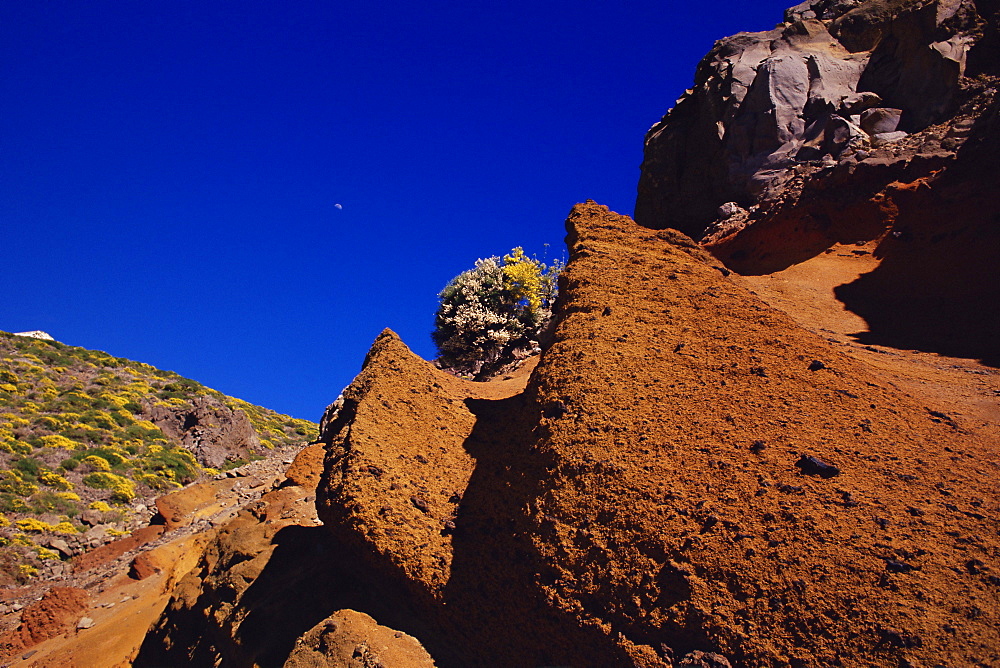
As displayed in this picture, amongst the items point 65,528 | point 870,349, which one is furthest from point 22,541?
point 870,349

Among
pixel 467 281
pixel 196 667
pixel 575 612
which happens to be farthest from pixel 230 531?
pixel 467 281

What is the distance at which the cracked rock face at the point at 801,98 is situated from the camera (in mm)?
12414

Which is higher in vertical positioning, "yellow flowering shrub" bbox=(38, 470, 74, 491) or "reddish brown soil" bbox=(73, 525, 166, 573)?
"yellow flowering shrub" bbox=(38, 470, 74, 491)

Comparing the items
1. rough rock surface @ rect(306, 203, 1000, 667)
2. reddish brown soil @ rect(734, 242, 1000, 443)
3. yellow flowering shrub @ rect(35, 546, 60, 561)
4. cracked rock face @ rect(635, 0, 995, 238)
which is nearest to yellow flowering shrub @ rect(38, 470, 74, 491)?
yellow flowering shrub @ rect(35, 546, 60, 561)

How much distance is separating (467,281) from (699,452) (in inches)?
623

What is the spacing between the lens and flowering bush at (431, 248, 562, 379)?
18141mm

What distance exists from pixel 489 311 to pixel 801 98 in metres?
10.7

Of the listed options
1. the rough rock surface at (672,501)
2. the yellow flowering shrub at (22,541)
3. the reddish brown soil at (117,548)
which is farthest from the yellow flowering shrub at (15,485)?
the rough rock surface at (672,501)

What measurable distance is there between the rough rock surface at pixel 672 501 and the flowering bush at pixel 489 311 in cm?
1178

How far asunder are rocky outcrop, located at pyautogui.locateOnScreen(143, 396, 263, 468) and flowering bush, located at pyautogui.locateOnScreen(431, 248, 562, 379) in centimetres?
1223

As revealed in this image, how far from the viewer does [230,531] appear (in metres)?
6.39

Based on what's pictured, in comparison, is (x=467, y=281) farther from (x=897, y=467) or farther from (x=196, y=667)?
(x=897, y=467)

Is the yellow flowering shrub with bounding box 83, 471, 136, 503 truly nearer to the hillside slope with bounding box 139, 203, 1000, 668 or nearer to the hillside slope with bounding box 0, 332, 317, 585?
the hillside slope with bounding box 0, 332, 317, 585

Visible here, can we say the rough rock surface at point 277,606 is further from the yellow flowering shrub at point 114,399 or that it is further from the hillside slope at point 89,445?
the yellow flowering shrub at point 114,399
